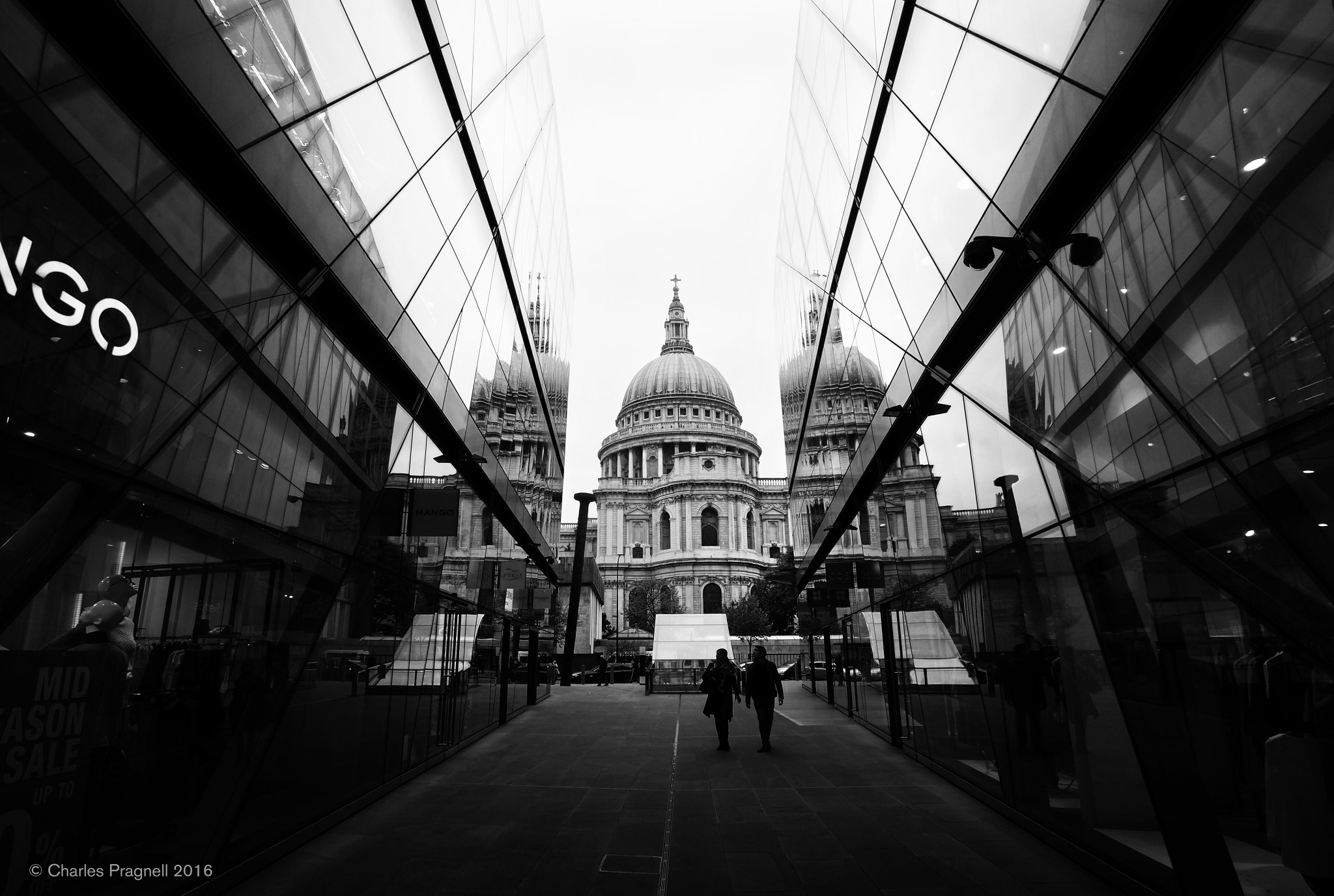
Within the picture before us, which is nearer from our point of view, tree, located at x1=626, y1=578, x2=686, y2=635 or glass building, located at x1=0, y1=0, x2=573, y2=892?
glass building, located at x1=0, y1=0, x2=573, y2=892

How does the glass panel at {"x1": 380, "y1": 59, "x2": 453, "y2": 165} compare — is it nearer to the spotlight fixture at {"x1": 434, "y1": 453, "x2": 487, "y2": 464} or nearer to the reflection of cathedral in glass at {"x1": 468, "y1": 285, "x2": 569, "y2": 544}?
the spotlight fixture at {"x1": 434, "y1": 453, "x2": 487, "y2": 464}

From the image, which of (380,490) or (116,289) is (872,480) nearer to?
(380,490)

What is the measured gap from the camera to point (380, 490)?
8.55m

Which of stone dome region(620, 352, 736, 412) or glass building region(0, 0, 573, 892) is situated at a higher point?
stone dome region(620, 352, 736, 412)

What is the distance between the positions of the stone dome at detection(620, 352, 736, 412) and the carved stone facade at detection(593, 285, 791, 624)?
17cm

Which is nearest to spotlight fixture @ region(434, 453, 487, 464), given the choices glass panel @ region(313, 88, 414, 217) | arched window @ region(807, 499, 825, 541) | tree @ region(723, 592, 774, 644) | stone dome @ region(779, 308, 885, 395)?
glass panel @ region(313, 88, 414, 217)

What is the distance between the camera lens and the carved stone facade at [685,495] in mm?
98062

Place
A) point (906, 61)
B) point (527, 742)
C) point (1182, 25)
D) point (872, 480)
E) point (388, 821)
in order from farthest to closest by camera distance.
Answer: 1. point (872, 480)
2. point (527, 742)
3. point (906, 61)
4. point (388, 821)
5. point (1182, 25)

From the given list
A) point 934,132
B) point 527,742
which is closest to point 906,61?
point 934,132

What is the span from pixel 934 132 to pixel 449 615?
9727mm

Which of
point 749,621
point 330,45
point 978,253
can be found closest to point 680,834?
point 978,253

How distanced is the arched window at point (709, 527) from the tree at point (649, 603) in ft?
31.1

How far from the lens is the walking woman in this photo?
13116 millimetres

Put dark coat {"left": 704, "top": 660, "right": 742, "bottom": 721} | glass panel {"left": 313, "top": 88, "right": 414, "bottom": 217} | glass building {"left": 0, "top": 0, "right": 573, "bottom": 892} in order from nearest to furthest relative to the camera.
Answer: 1. glass building {"left": 0, "top": 0, "right": 573, "bottom": 892}
2. glass panel {"left": 313, "top": 88, "right": 414, "bottom": 217}
3. dark coat {"left": 704, "top": 660, "right": 742, "bottom": 721}
